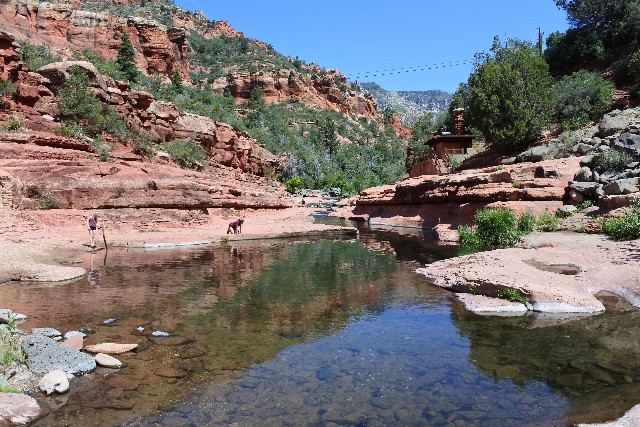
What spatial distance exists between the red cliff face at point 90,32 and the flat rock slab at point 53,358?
59253 millimetres

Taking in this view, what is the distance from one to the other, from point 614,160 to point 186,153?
103 feet

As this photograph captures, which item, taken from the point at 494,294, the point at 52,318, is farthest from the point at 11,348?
the point at 494,294

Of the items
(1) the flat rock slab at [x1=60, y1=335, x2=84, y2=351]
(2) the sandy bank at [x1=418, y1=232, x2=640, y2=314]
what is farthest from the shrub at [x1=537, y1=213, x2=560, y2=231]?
(1) the flat rock slab at [x1=60, y1=335, x2=84, y2=351]

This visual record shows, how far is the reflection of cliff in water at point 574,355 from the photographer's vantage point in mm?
5672

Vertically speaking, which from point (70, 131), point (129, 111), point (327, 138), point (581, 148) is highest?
point (327, 138)

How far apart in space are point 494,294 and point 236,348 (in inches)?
233

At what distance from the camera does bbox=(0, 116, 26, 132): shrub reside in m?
26.7

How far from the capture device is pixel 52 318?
877 cm

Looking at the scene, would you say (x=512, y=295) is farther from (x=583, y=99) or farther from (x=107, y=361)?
(x=583, y=99)

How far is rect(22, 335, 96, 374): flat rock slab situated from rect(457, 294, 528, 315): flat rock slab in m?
7.31

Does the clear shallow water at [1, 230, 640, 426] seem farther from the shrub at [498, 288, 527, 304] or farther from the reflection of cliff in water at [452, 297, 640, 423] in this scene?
the shrub at [498, 288, 527, 304]

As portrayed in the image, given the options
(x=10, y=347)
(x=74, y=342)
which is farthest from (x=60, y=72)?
(x=10, y=347)

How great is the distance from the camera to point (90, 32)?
70.4 meters

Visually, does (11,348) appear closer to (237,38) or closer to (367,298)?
(367,298)
